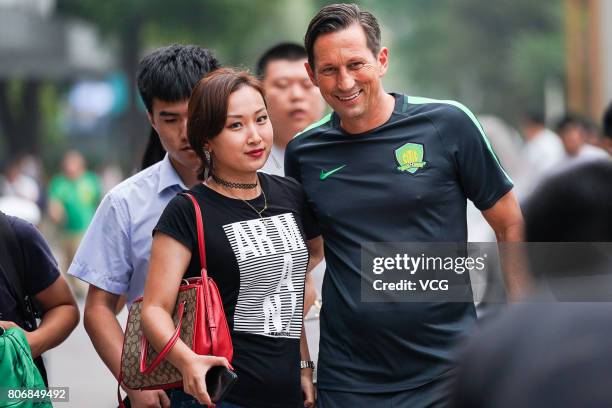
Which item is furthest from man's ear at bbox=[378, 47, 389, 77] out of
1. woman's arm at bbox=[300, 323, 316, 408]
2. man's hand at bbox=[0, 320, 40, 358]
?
man's hand at bbox=[0, 320, 40, 358]

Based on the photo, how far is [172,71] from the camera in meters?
4.68

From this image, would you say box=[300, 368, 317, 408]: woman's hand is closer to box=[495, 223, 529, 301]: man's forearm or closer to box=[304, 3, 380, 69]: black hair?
box=[495, 223, 529, 301]: man's forearm

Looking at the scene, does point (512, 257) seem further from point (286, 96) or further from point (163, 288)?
point (286, 96)

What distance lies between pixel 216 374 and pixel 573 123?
10402 mm

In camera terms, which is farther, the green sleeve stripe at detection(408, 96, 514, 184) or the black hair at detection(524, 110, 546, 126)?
the black hair at detection(524, 110, 546, 126)

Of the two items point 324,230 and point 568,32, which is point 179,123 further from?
point 568,32

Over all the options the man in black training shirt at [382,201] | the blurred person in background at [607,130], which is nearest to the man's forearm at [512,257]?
the man in black training shirt at [382,201]

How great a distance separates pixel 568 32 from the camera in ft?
90.0

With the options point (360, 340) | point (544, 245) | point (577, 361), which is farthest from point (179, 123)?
point (577, 361)

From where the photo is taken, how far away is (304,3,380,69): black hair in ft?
14.5

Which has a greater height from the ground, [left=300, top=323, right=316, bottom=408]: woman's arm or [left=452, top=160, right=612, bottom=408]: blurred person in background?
[left=452, top=160, right=612, bottom=408]: blurred person in background

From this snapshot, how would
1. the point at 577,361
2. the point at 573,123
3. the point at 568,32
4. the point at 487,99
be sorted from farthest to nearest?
the point at 487,99, the point at 568,32, the point at 573,123, the point at 577,361

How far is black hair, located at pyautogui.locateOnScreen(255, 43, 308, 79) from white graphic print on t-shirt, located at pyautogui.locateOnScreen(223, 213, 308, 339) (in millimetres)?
2068

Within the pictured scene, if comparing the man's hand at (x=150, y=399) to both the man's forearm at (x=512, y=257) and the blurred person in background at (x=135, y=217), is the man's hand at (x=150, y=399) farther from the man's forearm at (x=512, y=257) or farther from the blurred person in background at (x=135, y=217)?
the man's forearm at (x=512, y=257)
